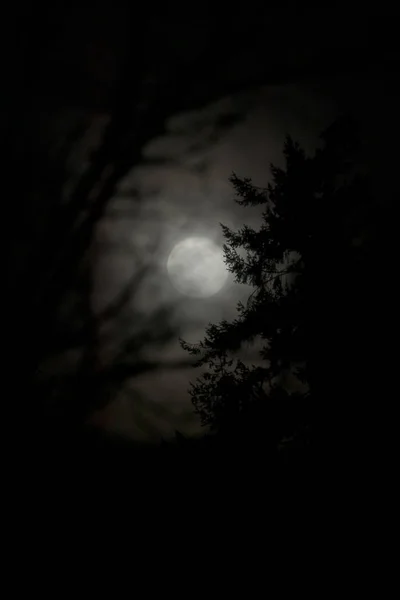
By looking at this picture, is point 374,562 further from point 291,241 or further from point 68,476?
point 68,476

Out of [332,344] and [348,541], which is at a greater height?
[332,344]

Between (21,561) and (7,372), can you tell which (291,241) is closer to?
(7,372)

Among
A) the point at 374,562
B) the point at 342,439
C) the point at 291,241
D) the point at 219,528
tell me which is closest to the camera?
the point at 374,562

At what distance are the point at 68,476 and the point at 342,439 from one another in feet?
16.5

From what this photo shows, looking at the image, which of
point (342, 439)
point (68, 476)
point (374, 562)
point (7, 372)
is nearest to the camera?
point (7, 372)

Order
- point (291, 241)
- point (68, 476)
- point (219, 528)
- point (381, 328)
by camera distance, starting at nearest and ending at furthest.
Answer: point (219, 528), point (381, 328), point (291, 241), point (68, 476)

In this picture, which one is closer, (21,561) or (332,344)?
(21,561)

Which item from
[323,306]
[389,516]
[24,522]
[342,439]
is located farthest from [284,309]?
[24,522]

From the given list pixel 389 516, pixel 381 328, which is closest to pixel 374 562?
pixel 389 516

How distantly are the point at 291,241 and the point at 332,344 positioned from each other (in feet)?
5.69

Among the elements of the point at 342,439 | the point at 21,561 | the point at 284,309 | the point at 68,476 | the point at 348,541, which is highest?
the point at 68,476

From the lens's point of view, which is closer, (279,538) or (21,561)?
(279,538)

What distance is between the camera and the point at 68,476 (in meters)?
5.88

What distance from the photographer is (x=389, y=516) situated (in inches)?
142
